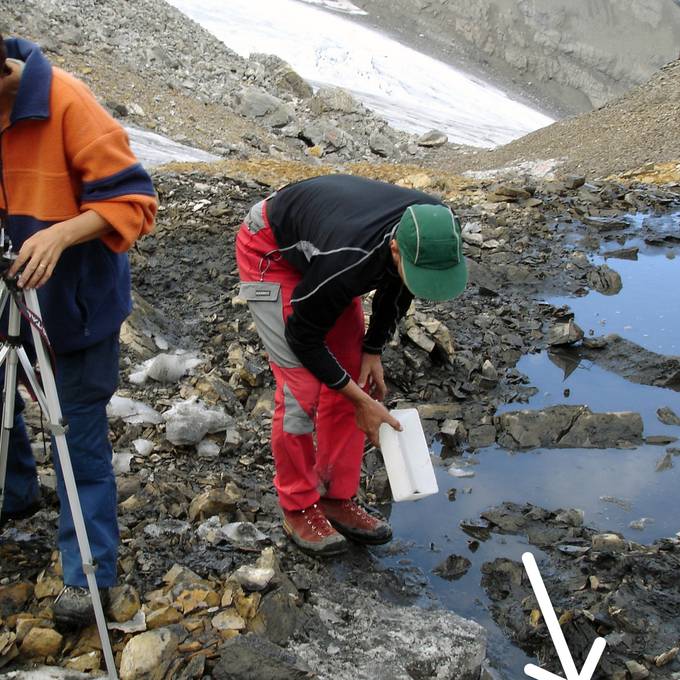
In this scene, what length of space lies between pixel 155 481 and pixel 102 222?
5.87 feet

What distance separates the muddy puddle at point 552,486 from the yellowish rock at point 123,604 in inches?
51.4

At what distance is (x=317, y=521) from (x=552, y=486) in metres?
1.57

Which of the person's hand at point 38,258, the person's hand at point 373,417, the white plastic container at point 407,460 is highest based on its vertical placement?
the person's hand at point 38,258

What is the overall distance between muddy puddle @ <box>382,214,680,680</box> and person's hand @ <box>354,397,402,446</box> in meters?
0.86

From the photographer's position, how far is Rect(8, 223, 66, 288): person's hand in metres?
2.22

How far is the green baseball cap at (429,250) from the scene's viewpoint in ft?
8.45

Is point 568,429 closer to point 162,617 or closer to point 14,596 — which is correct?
point 162,617

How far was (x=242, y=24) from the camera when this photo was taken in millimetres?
37719

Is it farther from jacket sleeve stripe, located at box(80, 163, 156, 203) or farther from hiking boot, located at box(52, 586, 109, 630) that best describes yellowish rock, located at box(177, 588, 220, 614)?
jacket sleeve stripe, located at box(80, 163, 156, 203)

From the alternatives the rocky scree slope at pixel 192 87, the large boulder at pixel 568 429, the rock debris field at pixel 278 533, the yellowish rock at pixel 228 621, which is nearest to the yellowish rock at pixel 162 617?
the rock debris field at pixel 278 533

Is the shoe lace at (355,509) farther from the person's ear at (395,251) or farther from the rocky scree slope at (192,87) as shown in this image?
the rocky scree slope at (192,87)

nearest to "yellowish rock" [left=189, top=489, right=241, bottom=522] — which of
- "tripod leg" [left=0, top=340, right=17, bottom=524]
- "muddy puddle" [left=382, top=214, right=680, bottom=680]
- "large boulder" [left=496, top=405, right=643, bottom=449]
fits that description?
"muddy puddle" [left=382, top=214, right=680, bottom=680]

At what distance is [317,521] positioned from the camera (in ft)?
11.5

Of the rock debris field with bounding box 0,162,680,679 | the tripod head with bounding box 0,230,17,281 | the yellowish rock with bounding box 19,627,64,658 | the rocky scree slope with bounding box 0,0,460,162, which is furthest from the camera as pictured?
the rocky scree slope with bounding box 0,0,460,162
